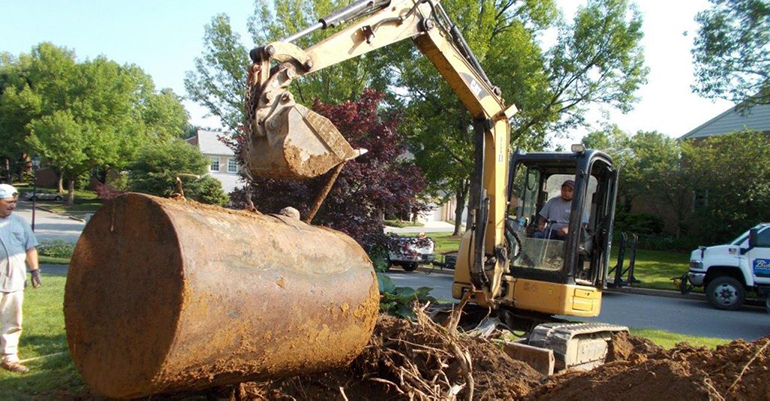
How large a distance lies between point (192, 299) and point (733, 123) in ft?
107

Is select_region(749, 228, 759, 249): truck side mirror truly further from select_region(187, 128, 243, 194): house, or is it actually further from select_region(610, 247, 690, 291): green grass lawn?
select_region(187, 128, 243, 194): house

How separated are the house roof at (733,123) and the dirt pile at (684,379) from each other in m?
27.3

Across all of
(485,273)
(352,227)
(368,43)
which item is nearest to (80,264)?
(368,43)

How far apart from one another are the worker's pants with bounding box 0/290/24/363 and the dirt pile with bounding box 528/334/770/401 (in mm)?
4913

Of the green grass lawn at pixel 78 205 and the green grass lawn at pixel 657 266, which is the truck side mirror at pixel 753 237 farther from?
the green grass lawn at pixel 78 205

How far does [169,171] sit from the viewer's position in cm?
3038

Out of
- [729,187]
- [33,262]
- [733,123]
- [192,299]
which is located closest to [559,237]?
[192,299]

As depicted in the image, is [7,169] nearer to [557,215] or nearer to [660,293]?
[660,293]

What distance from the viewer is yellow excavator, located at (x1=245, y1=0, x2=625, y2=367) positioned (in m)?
5.92

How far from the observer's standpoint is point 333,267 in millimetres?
4020

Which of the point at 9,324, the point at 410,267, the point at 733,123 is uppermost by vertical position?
the point at 733,123

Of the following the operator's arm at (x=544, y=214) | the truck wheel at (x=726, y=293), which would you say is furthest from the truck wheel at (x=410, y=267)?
the operator's arm at (x=544, y=214)

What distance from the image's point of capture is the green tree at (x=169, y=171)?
29.0m

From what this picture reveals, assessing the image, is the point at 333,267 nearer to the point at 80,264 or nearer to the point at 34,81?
the point at 80,264
